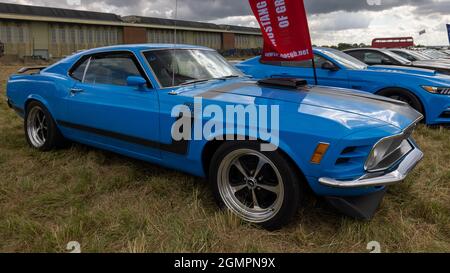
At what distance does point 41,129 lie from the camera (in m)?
4.60

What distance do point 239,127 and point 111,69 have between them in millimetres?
1837

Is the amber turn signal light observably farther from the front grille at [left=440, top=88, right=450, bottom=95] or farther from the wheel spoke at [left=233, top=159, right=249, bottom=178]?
the front grille at [left=440, top=88, right=450, bottom=95]

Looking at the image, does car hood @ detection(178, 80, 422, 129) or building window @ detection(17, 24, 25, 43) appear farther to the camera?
building window @ detection(17, 24, 25, 43)

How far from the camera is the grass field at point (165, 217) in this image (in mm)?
2477

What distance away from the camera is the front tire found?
2496 millimetres

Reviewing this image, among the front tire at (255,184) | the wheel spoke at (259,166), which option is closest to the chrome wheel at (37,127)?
the front tire at (255,184)

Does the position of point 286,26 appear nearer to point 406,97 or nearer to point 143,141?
point 143,141

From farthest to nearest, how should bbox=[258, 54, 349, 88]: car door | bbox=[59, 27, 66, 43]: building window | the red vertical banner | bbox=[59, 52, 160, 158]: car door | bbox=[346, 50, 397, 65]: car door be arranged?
1. bbox=[59, 27, 66, 43]: building window
2. bbox=[346, 50, 397, 65]: car door
3. bbox=[258, 54, 349, 88]: car door
4. the red vertical banner
5. bbox=[59, 52, 160, 158]: car door

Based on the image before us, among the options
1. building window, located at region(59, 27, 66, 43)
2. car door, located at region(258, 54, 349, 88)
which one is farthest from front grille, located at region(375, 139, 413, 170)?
building window, located at region(59, 27, 66, 43)

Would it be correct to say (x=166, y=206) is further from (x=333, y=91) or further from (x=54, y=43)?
(x=54, y=43)

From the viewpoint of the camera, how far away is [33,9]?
4069 cm

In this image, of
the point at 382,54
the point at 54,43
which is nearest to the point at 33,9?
the point at 54,43

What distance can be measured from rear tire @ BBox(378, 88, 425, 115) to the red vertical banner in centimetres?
262

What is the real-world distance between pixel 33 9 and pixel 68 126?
43.8 m
